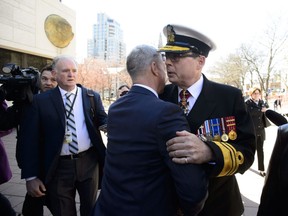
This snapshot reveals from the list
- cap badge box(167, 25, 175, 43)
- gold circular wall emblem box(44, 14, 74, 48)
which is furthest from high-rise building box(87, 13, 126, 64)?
cap badge box(167, 25, 175, 43)

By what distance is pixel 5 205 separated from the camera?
9.25ft

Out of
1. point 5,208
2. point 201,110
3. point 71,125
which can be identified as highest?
point 201,110

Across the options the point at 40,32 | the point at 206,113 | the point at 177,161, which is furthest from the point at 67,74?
the point at 40,32

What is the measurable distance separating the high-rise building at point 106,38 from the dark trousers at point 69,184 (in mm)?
92186

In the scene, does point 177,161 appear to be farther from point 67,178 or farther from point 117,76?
point 117,76

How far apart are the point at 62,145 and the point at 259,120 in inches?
179

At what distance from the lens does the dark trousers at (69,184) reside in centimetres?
243

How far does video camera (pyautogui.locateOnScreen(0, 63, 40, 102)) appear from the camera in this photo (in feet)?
7.02

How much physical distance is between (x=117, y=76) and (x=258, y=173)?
131 feet

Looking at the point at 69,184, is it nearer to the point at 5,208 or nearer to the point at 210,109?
the point at 5,208

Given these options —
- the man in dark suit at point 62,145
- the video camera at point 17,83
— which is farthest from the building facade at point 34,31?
the video camera at point 17,83

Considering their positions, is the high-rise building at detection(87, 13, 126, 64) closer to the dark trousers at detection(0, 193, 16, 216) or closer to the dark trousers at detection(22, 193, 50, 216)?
the dark trousers at detection(0, 193, 16, 216)

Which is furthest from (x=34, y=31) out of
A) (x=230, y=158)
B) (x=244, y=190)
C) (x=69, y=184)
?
(x=230, y=158)

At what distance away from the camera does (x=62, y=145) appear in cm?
239
